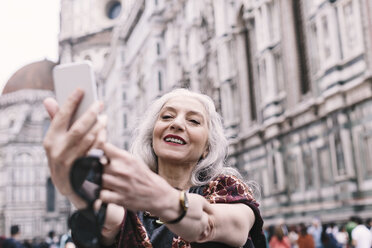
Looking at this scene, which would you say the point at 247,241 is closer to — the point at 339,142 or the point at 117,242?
the point at 117,242

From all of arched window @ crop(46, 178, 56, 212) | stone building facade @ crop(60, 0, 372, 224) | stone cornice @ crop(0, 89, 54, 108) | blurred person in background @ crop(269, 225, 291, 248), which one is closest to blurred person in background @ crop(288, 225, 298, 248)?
stone building facade @ crop(60, 0, 372, 224)

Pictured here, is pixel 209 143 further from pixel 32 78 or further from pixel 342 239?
pixel 32 78

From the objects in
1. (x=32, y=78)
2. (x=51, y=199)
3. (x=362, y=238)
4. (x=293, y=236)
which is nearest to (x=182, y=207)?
(x=362, y=238)

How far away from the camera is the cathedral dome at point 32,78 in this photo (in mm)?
48906

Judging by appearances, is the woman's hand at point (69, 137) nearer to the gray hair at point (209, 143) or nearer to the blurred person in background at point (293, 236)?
the gray hair at point (209, 143)

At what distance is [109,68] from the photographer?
36.2 metres

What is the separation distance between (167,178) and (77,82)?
0.68m

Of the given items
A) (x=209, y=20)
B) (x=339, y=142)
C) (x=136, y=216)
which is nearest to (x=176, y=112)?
(x=136, y=216)

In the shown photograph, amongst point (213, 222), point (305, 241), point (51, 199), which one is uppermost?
→ point (51, 199)

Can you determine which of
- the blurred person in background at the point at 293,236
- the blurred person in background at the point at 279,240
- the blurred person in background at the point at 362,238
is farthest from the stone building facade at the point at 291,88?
the blurred person in background at the point at 362,238

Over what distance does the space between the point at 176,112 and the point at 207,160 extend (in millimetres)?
199

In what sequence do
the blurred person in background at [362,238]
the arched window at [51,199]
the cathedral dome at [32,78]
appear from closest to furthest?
the blurred person in background at [362,238] < the arched window at [51,199] < the cathedral dome at [32,78]

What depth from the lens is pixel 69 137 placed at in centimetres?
110

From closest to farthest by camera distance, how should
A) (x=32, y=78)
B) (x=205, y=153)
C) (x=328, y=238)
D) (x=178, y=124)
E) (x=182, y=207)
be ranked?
(x=182, y=207)
(x=178, y=124)
(x=205, y=153)
(x=328, y=238)
(x=32, y=78)
